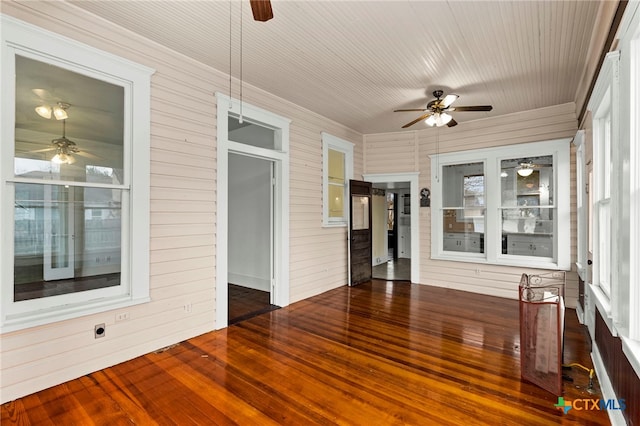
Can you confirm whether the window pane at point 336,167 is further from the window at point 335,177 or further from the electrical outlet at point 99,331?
the electrical outlet at point 99,331

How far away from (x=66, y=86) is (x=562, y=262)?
6788 mm

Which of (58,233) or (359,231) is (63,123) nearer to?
(58,233)

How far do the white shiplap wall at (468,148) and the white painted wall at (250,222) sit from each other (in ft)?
8.02

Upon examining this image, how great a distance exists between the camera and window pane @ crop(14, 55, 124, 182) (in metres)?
2.47

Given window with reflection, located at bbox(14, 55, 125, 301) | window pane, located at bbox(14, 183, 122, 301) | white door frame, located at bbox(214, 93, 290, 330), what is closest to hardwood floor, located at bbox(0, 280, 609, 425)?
white door frame, located at bbox(214, 93, 290, 330)

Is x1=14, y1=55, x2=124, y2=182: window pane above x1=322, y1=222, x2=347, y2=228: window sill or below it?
above

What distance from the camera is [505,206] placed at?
17.7ft

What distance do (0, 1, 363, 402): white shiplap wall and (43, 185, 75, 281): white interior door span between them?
0.47 meters

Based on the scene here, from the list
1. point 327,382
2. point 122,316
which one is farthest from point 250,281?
point 327,382

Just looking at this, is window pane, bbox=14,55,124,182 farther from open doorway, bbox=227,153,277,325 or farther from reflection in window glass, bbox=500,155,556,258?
reflection in window glass, bbox=500,155,556,258

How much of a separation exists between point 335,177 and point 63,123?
13.6ft

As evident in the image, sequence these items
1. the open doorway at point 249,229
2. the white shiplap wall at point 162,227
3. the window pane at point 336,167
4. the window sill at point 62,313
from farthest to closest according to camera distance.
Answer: the window pane at point 336,167, the open doorway at point 249,229, the white shiplap wall at point 162,227, the window sill at point 62,313

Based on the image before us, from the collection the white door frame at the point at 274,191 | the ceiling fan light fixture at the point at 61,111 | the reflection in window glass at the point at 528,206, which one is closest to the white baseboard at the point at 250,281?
the white door frame at the point at 274,191

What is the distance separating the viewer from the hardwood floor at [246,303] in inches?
167
